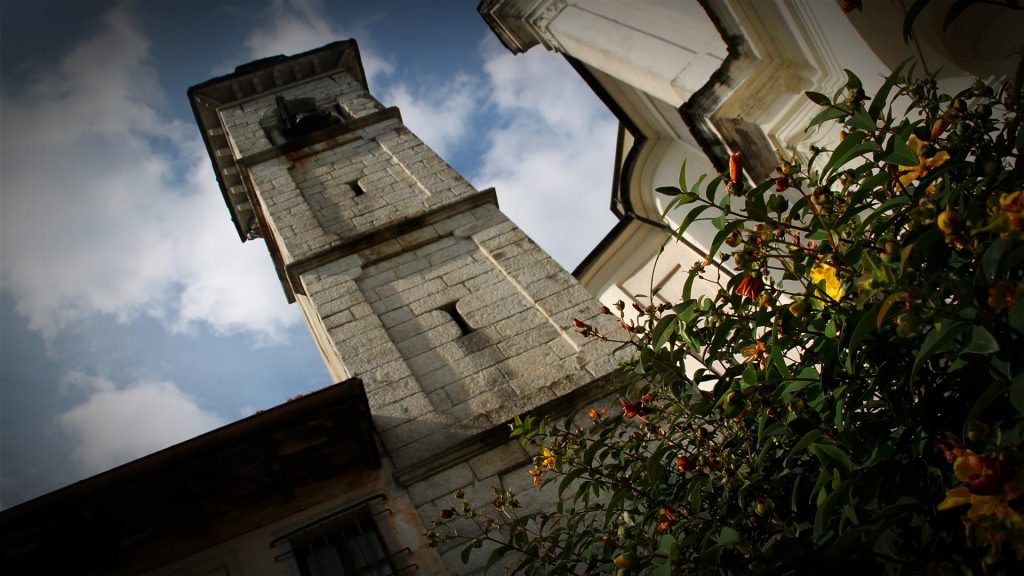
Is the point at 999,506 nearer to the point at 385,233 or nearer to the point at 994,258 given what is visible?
the point at 994,258

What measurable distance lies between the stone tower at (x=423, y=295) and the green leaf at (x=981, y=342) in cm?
391

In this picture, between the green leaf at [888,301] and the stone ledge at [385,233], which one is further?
the stone ledge at [385,233]

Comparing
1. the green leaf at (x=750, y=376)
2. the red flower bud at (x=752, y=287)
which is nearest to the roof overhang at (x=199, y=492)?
the green leaf at (x=750, y=376)

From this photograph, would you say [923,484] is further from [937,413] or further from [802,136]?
[802,136]

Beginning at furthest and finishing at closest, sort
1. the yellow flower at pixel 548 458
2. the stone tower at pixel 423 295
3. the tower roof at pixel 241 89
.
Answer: the tower roof at pixel 241 89, the stone tower at pixel 423 295, the yellow flower at pixel 548 458

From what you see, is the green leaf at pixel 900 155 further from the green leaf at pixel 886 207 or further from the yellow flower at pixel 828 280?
the yellow flower at pixel 828 280

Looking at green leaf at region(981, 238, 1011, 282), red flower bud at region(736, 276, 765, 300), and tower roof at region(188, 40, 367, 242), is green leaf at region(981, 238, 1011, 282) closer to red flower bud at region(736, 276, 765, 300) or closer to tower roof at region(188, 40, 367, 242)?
red flower bud at region(736, 276, 765, 300)

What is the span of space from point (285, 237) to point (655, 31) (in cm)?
493

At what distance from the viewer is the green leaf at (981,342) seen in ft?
4.56

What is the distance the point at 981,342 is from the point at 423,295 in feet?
19.3

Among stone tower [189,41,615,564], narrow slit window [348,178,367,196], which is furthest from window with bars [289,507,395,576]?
narrow slit window [348,178,367,196]

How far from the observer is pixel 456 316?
6.74 meters

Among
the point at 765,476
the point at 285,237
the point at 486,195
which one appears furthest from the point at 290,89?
the point at 765,476

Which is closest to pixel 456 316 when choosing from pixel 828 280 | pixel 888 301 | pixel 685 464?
pixel 685 464
